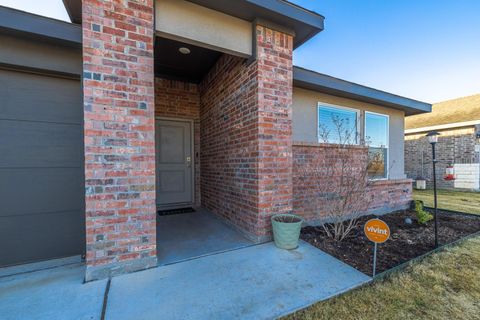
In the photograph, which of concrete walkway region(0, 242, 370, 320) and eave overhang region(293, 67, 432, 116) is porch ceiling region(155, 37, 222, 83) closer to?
eave overhang region(293, 67, 432, 116)

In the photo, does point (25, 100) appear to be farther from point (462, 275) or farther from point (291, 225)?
point (462, 275)

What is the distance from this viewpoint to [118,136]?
2.09 metres

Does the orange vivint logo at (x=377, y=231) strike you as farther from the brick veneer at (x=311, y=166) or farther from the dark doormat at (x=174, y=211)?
the dark doormat at (x=174, y=211)

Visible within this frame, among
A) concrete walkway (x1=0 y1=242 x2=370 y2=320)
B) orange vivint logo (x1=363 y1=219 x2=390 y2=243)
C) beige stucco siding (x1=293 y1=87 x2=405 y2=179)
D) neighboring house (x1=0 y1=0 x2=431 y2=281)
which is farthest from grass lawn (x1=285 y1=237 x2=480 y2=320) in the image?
beige stucco siding (x1=293 y1=87 x2=405 y2=179)

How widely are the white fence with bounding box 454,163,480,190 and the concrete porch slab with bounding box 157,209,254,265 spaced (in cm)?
1218

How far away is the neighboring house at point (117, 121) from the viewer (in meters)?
2.04

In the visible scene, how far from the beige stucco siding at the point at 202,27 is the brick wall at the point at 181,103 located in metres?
2.46

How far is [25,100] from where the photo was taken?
7.51ft

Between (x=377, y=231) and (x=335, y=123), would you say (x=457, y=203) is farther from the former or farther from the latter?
(x=377, y=231)

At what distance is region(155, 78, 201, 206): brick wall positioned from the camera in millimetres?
4746

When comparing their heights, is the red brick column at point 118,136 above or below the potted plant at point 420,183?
above

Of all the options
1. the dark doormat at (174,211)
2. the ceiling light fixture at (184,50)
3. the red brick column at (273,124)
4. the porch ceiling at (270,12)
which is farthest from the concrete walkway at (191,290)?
the ceiling light fixture at (184,50)

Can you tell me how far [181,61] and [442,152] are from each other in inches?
526

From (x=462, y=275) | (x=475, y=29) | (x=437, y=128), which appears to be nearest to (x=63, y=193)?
(x=462, y=275)
